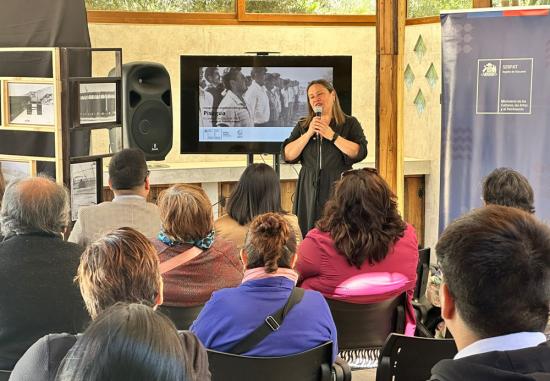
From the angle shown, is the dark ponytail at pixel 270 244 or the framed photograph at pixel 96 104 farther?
the framed photograph at pixel 96 104

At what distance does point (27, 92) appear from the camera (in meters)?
5.53

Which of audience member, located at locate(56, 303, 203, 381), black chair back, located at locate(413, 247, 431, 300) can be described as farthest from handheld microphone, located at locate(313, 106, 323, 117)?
audience member, located at locate(56, 303, 203, 381)

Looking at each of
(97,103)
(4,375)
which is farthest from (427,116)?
(4,375)

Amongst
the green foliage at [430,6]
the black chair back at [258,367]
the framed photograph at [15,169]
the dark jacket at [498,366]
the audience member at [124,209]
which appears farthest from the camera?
the green foliage at [430,6]

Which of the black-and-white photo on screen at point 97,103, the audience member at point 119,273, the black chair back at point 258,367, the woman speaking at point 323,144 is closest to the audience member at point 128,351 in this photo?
the audience member at point 119,273

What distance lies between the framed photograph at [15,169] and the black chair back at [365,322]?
9.50 ft

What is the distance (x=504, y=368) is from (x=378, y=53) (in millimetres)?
4243

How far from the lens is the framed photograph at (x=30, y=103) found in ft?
17.8

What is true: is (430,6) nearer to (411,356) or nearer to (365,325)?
(365,325)

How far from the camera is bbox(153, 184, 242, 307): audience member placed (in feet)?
11.5

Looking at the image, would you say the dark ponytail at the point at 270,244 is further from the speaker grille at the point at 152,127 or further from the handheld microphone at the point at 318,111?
the speaker grille at the point at 152,127

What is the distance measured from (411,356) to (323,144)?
9.56 feet

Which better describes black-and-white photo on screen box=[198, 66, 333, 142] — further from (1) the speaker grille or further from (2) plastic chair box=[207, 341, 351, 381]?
(2) plastic chair box=[207, 341, 351, 381]

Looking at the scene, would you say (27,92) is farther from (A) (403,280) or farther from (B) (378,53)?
(A) (403,280)
